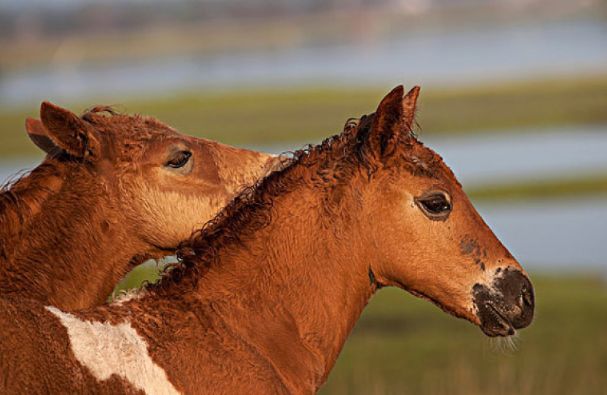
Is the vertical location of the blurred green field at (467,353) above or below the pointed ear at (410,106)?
above

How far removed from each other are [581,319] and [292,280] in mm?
10095

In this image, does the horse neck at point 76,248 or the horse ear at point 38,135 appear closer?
the horse neck at point 76,248

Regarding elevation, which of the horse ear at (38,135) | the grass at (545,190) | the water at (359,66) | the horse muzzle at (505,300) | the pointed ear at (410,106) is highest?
the water at (359,66)

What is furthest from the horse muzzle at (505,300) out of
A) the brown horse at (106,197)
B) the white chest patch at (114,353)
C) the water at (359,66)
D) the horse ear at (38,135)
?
the water at (359,66)

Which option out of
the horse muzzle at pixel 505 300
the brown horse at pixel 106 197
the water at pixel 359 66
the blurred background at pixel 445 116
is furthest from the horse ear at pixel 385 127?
the water at pixel 359 66

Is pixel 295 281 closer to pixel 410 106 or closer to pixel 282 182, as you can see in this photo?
pixel 282 182

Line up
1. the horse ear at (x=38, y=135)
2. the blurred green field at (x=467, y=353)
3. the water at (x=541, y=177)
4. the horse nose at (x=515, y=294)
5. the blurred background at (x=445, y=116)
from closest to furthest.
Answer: the horse nose at (x=515, y=294)
the horse ear at (x=38, y=135)
the blurred green field at (x=467, y=353)
the blurred background at (x=445, y=116)
the water at (x=541, y=177)

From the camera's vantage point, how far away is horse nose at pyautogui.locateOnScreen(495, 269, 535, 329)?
247 inches

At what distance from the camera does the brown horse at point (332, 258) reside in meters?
6.11

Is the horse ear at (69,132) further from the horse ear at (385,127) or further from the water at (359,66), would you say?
the water at (359,66)

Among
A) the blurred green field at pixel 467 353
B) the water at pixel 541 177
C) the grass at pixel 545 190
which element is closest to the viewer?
the blurred green field at pixel 467 353

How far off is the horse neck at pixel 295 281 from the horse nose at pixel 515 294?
691 millimetres

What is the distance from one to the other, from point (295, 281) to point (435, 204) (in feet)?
2.60

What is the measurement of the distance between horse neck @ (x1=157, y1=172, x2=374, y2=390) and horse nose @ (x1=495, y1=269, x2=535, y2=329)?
2.27 feet
